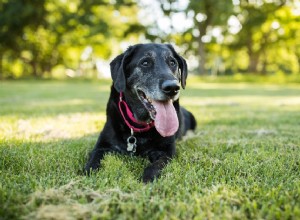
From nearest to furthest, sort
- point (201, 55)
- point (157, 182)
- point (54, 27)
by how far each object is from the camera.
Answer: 1. point (157, 182)
2. point (201, 55)
3. point (54, 27)

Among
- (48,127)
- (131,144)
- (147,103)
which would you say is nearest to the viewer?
(147,103)

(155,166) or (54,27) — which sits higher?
(54,27)

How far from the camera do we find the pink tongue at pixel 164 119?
12.0ft

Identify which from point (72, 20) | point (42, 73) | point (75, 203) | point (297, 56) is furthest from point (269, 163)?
point (297, 56)

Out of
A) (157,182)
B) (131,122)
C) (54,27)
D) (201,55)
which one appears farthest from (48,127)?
(54,27)

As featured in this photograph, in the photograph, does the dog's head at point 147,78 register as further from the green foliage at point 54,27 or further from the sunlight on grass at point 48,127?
the green foliage at point 54,27

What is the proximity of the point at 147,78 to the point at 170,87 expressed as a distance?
0.44 meters

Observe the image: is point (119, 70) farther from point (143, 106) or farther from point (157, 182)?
point (157, 182)

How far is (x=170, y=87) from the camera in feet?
11.6

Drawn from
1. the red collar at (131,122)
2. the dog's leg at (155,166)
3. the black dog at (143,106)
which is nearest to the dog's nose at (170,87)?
the black dog at (143,106)

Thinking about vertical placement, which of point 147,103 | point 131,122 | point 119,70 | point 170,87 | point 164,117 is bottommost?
point 131,122

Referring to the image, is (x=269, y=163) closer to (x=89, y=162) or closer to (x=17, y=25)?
(x=89, y=162)

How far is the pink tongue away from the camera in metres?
3.65

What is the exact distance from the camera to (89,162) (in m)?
3.48
